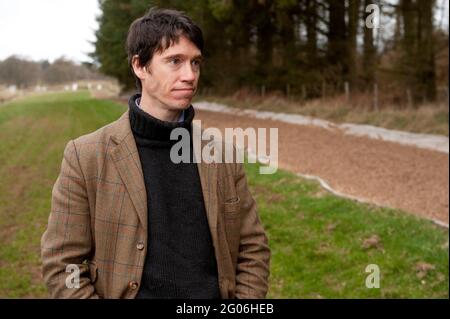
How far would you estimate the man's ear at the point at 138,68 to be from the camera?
203 centimetres

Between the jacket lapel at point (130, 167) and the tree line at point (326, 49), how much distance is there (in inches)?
463

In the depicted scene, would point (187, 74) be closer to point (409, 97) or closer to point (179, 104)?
point (179, 104)

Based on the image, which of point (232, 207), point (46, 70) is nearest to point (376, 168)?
point (46, 70)

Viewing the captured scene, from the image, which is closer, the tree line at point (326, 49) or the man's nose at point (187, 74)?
the man's nose at point (187, 74)

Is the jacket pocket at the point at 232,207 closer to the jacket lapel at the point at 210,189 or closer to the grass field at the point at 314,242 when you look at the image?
the jacket lapel at the point at 210,189

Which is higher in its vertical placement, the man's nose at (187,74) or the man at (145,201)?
the man's nose at (187,74)

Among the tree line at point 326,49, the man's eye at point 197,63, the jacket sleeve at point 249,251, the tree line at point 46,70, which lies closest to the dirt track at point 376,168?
the tree line at point 326,49

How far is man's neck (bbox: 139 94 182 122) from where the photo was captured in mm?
2029

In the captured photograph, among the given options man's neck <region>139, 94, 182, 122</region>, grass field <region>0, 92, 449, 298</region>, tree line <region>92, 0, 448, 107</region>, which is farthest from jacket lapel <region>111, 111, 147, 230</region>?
tree line <region>92, 0, 448, 107</region>

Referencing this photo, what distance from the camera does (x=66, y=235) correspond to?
1944 millimetres

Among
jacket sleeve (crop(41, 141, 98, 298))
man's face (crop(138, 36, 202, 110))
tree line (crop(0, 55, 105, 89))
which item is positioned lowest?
jacket sleeve (crop(41, 141, 98, 298))

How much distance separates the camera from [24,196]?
9008 mm

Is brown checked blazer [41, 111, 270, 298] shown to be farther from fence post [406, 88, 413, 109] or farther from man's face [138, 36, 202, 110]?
fence post [406, 88, 413, 109]
